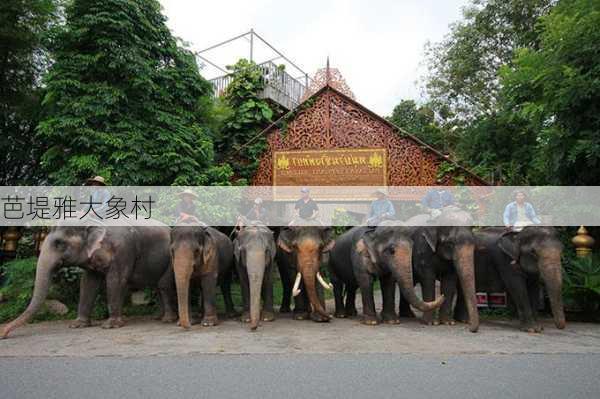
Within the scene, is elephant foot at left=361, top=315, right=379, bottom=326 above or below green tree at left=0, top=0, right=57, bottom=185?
below

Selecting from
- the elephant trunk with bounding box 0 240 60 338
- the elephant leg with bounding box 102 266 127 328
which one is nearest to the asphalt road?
the elephant trunk with bounding box 0 240 60 338

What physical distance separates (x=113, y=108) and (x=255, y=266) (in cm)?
536

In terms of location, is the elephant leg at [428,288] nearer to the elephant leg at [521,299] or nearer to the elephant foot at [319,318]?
the elephant leg at [521,299]

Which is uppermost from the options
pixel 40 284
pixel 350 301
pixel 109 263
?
pixel 109 263

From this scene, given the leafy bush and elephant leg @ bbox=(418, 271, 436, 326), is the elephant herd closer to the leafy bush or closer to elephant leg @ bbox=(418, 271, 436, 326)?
elephant leg @ bbox=(418, 271, 436, 326)

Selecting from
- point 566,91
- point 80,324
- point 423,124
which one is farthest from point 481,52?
point 80,324

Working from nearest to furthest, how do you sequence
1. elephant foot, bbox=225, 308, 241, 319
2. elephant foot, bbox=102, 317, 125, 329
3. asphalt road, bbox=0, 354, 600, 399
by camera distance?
1. asphalt road, bbox=0, 354, 600, 399
2. elephant foot, bbox=102, 317, 125, 329
3. elephant foot, bbox=225, 308, 241, 319

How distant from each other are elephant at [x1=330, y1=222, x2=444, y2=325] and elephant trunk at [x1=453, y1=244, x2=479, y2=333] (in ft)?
1.30

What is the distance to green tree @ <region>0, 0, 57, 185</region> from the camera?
1206 cm

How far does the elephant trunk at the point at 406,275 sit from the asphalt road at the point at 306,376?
1940 millimetres

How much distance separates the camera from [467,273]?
7305 millimetres

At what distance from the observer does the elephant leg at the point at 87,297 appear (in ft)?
25.2

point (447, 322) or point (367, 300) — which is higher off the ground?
point (367, 300)

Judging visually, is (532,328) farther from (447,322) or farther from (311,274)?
(311,274)
